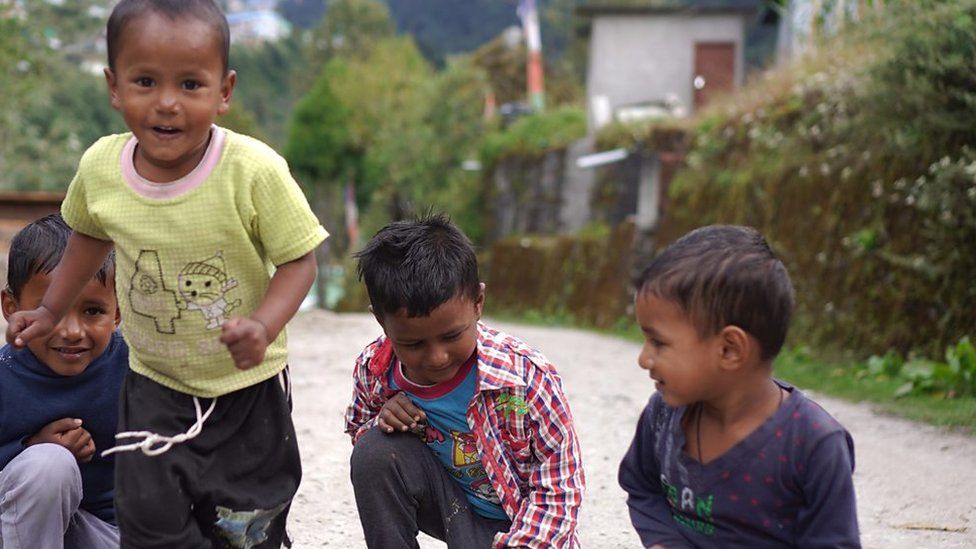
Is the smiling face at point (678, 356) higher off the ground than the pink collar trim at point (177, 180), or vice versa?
the pink collar trim at point (177, 180)

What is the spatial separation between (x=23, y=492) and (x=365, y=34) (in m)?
59.7

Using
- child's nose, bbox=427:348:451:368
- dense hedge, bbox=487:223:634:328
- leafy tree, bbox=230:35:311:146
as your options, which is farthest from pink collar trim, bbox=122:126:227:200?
leafy tree, bbox=230:35:311:146

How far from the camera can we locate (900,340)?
28.5 feet

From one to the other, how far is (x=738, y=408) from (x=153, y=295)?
4.54 ft

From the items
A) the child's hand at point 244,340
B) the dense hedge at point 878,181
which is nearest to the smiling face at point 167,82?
the child's hand at point 244,340

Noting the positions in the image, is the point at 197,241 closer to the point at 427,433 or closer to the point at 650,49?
the point at 427,433

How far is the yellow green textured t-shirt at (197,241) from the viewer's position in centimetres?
262

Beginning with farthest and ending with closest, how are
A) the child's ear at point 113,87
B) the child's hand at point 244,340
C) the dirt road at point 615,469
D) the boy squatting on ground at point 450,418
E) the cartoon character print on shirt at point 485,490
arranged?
the dirt road at point 615,469 < the cartoon character print on shirt at point 485,490 < the boy squatting on ground at point 450,418 < the child's ear at point 113,87 < the child's hand at point 244,340

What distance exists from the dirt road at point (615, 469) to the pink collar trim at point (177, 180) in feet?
5.66

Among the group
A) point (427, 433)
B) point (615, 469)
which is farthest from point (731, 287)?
point (615, 469)

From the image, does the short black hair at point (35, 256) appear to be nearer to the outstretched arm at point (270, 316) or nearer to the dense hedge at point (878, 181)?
the outstretched arm at point (270, 316)

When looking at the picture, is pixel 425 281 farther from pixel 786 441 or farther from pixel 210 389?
pixel 786 441

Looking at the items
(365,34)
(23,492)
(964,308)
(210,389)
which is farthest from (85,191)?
(365,34)

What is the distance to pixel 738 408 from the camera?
258cm
